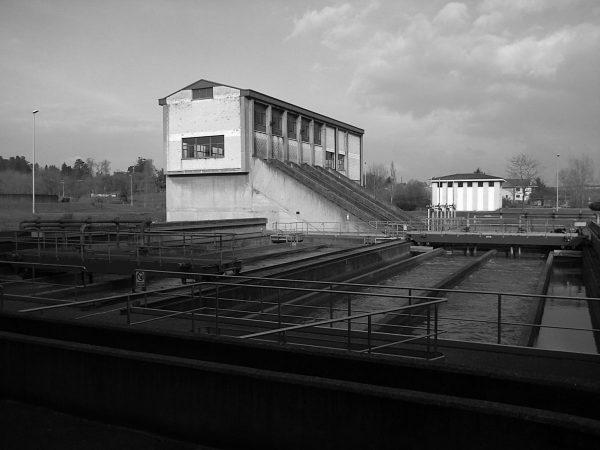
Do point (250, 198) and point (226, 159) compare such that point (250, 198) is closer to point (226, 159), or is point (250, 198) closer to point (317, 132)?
point (226, 159)

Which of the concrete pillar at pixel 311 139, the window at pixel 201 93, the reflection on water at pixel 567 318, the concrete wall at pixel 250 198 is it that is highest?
the window at pixel 201 93

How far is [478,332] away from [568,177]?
9926cm

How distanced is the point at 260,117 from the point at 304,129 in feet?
28.4

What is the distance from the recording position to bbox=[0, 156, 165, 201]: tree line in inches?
4392

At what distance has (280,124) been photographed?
46.8 m

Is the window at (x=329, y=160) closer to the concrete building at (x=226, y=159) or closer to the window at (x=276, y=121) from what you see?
the window at (x=276, y=121)

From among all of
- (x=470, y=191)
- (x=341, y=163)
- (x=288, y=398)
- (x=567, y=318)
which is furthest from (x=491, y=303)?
(x=470, y=191)

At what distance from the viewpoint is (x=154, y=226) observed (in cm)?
3064

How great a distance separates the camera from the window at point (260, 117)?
42812 millimetres

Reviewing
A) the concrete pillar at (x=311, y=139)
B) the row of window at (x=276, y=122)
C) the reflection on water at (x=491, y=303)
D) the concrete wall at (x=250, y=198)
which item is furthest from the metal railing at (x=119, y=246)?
the concrete pillar at (x=311, y=139)

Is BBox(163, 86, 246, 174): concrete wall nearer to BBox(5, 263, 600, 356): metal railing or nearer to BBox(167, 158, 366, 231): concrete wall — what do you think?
BBox(167, 158, 366, 231): concrete wall

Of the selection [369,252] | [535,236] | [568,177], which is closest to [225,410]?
[369,252]

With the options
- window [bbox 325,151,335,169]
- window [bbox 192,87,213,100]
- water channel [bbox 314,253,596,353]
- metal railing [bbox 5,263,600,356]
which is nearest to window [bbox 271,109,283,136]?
window [bbox 192,87,213,100]

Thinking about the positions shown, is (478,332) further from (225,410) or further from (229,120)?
(229,120)
